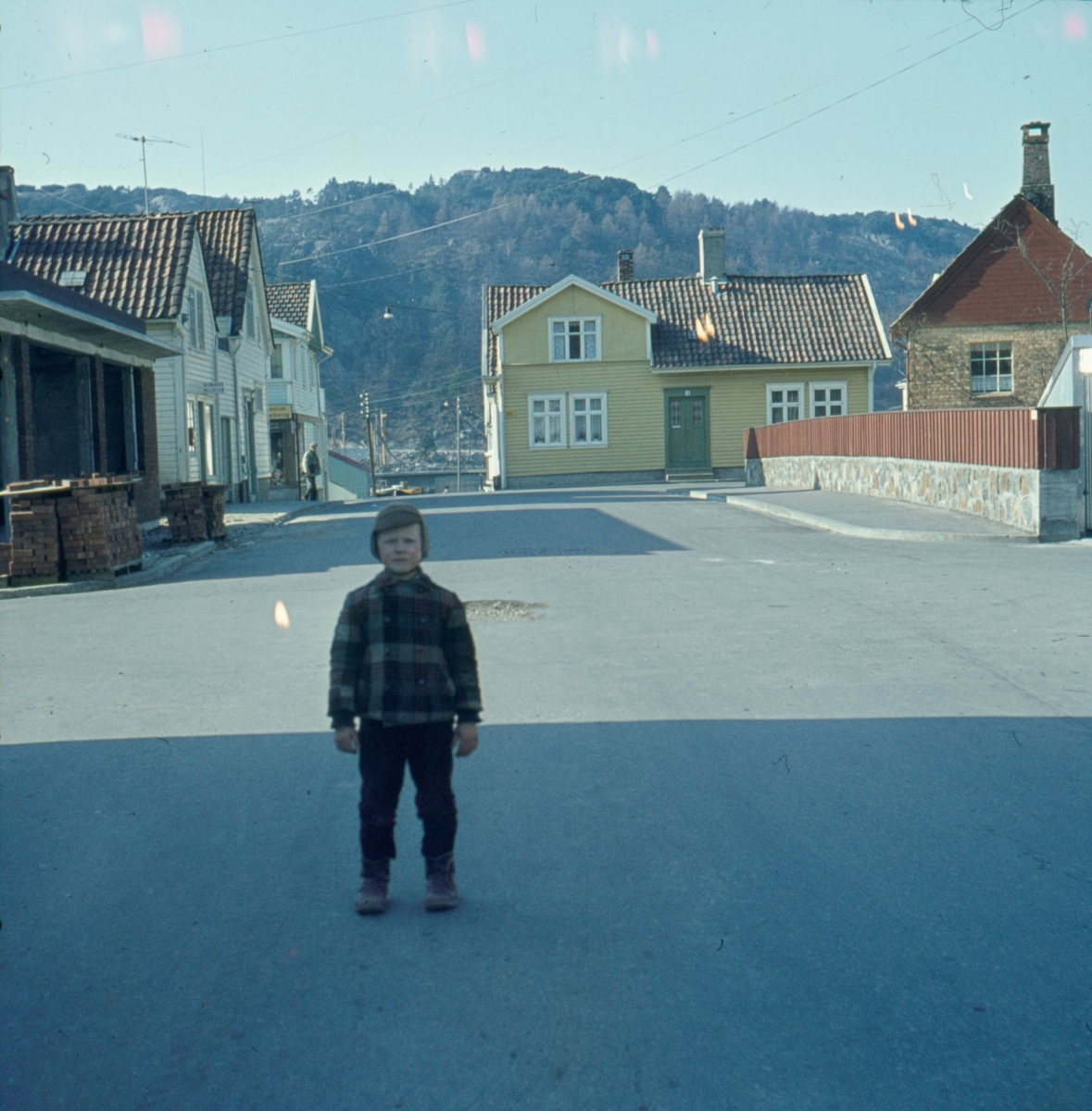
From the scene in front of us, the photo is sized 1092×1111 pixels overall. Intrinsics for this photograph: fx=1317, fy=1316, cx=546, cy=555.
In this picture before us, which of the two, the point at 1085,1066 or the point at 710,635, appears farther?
the point at 710,635

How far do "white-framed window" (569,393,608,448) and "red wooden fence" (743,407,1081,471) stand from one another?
14.2m

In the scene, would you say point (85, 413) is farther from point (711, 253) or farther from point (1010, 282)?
point (711, 253)

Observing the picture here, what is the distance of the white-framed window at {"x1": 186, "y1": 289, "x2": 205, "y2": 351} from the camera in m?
31.0

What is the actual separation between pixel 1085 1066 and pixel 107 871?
3.32 meters

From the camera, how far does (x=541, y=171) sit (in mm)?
158875

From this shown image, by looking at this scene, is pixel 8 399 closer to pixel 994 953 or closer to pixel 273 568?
pixel 273 568

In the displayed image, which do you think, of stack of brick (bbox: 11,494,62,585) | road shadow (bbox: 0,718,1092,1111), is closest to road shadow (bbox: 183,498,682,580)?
stack of brick (bbox: 11,494,62,585)

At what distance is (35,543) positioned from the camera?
14703 mm

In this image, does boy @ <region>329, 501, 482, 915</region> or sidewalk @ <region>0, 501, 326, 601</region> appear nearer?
boy @ <region>329, 501, 482, 915</region>

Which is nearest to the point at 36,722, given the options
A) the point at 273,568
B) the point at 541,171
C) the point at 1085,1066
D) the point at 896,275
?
the point at 1085,1066

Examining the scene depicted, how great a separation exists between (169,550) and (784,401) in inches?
1235

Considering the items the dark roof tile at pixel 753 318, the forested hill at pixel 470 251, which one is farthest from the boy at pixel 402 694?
the forested hill at pixel 470 251

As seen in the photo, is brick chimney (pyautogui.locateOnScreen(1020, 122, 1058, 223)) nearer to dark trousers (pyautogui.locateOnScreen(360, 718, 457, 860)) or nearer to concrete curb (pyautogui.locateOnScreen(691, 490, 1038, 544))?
concrete curb (pyautogui.locateOnScreen(691, 490, 1038, 544))

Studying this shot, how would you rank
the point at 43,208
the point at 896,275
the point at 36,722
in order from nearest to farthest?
the point at 36,722 → the point at 43,208 → the point at 896,275
